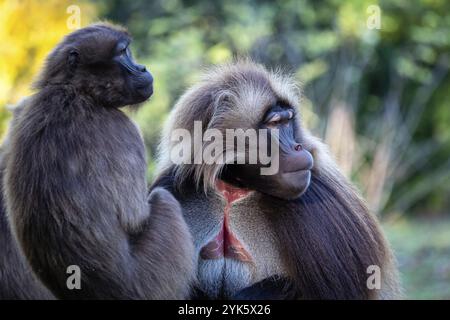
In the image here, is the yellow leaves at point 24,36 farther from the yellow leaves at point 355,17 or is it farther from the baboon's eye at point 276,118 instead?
the baboon's eye at point 276,118

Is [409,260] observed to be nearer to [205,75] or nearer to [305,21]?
[305,21]

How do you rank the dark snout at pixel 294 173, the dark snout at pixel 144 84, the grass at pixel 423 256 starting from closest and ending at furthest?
1. the dark snout at pixel 294 173
2. the dark snout at pixel 144 84
3. the grass at pixel 423 256

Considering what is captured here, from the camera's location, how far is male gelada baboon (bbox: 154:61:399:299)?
392cm

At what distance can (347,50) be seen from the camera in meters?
12.2

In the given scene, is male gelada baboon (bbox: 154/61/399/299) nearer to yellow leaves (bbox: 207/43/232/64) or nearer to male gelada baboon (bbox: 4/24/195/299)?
male gelada baboon (bbox: 4/24/195/299)

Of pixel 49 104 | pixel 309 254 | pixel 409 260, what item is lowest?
pixel 409 260

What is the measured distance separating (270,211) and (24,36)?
22.0 ft

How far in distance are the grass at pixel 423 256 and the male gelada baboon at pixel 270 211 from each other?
3.64m

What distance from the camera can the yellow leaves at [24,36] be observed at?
9.64 metres

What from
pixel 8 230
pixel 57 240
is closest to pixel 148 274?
pixel 57 240

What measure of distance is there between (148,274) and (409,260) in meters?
6.59

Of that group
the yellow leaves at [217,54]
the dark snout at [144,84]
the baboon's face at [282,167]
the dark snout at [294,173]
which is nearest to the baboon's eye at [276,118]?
the baboon's face at [282,167]

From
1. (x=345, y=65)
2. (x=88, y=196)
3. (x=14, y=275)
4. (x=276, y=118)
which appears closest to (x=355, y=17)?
(x=345, y=65)

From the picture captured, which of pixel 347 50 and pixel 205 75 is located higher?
pixel 347 50
